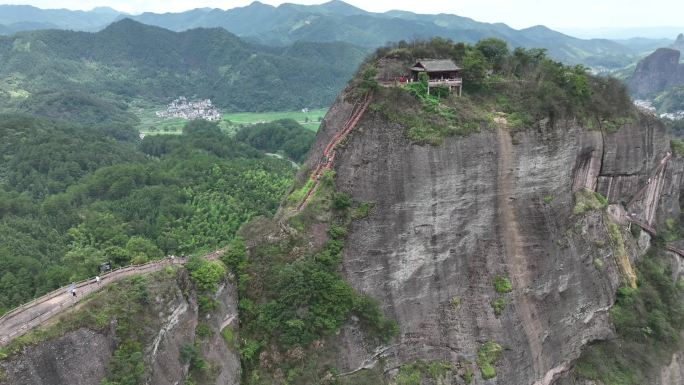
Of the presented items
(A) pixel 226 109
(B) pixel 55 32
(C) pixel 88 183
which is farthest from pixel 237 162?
(B) pixel 55 32

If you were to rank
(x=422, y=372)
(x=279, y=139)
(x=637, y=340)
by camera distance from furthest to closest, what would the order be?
(x=279, y=139)
(x=637, y=340)
(x=422, y=372)

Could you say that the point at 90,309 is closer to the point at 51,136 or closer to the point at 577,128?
the point at 577,128

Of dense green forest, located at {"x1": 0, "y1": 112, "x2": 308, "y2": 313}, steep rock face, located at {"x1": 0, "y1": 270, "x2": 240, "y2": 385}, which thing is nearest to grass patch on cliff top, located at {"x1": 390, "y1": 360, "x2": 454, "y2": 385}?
steep rock face, located at {"x1": 0, "y1": 270, "x2": 240, "y2": 385}

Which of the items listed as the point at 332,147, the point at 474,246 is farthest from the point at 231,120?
the point at 474,246

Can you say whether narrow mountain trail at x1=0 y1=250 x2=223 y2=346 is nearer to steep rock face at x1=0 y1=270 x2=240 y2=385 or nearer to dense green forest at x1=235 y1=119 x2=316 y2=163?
steep rock face at x1=0 y1=270 x2=240 y2=385

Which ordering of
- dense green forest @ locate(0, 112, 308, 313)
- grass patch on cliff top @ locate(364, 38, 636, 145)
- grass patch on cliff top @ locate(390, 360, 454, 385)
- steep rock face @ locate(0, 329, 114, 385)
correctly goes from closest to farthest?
steep rock face @ locate(0, 329, 114, 385) < grass patch on cliff top @ locate(390, 360, 454, 385) < grass patch on cliff top @ locate(364, 38, 636, 145) < dense green forest @ locate(0, 112, 308, 313)

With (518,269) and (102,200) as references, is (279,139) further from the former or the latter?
(518,269)

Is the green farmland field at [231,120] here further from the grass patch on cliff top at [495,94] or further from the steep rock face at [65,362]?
the steep rock face at [65,362]
